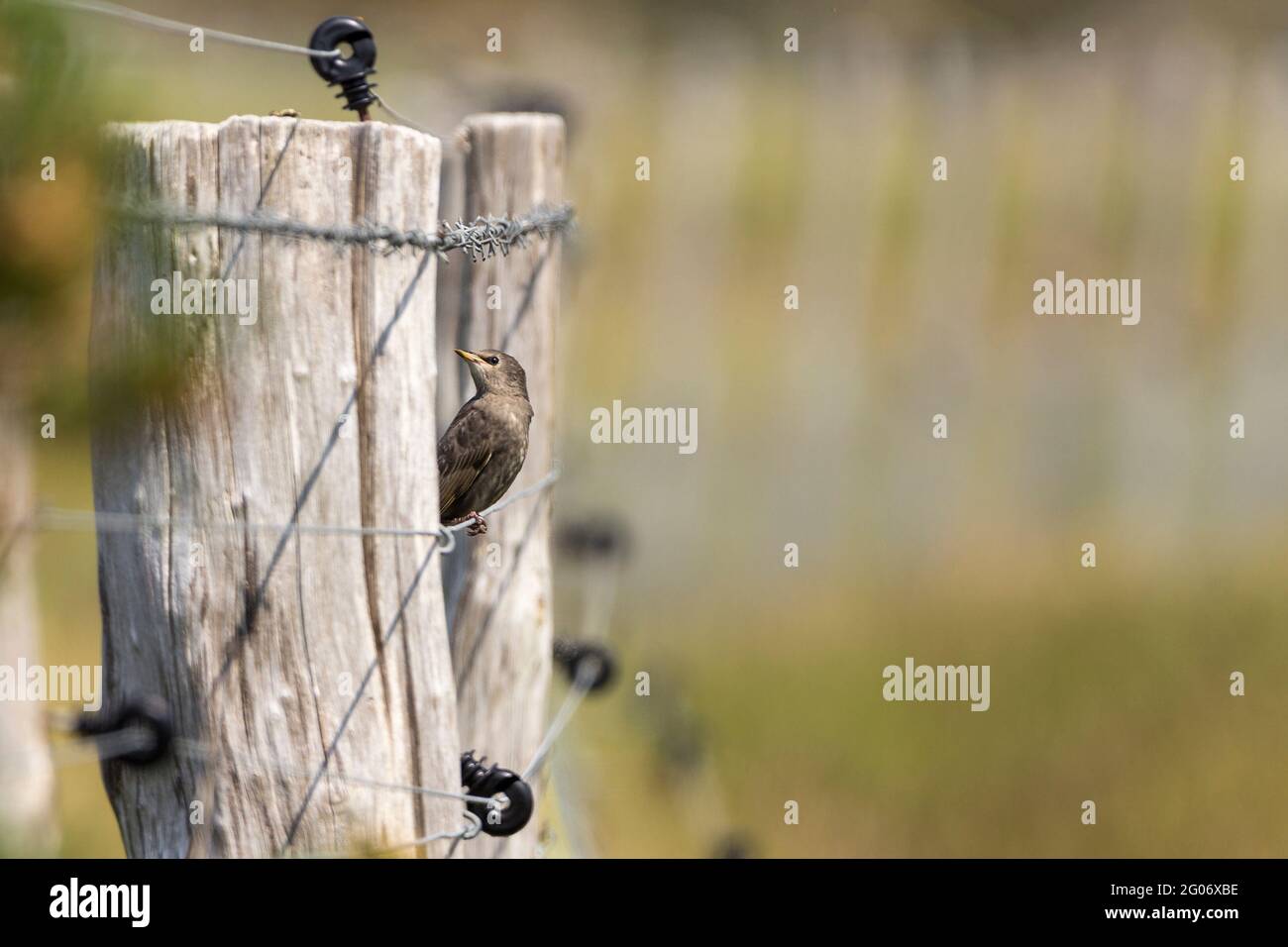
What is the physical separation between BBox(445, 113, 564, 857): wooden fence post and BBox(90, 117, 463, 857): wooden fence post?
32.4 inches

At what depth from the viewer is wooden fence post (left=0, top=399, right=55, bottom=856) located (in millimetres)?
1346

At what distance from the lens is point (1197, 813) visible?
21.2 feet

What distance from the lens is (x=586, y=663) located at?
3.54 metres

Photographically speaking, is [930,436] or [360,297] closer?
[360,297]

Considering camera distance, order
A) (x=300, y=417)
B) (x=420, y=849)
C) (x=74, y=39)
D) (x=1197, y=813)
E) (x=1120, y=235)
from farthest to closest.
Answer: (x=1120, y=235) < (x=1197, y=813) < (x=420, y=849) < (x=300, y=417) < (x=74, y=39)

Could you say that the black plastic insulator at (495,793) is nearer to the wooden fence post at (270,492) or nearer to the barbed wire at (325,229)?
the wooden fence post at (270,492)

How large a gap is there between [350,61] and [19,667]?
1.31 metres

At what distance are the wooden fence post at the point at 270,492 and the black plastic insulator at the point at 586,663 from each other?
1498 millimetres

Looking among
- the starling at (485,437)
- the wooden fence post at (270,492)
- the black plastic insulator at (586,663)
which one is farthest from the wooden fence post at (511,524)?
the wooden fence post at (270,492)

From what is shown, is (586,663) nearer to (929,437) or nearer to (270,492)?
(270,492)

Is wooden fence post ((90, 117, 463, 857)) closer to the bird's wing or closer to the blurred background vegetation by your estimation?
the bird's wing

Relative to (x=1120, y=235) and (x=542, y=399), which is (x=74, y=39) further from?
(x=1120, y=235)

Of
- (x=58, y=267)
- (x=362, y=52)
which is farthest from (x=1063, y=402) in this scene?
(x=58, y=267)

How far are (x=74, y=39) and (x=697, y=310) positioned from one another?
26.0 ft
